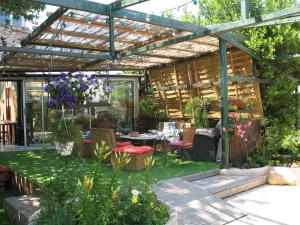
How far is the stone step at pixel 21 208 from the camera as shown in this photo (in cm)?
519

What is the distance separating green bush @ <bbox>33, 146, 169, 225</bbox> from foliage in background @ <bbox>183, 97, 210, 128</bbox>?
291 inches

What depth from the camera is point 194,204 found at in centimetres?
594

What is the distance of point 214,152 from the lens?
30.1 feet

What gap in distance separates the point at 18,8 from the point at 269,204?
6.03 m

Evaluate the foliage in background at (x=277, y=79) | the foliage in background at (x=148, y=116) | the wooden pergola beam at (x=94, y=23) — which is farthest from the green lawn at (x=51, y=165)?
the wooden pergola beam at (x=94, y=23)

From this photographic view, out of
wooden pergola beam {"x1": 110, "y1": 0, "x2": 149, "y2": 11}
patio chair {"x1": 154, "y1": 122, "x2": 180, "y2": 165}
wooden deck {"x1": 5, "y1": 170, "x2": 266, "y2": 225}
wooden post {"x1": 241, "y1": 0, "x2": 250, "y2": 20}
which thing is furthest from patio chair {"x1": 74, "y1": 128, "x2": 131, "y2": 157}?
wooden post {"x1": 241, "y1": 0, "x2": 250, "y2": 20}

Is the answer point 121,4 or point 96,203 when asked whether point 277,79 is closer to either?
point 121,4

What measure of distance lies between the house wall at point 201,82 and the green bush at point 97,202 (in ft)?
23.4

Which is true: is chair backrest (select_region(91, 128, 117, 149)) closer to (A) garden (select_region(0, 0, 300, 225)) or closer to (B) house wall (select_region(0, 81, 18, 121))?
(A) garden (select_region(0, 0, 300, 225))

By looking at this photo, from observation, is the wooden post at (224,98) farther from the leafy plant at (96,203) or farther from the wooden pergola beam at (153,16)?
the leafy plant at (96,203)

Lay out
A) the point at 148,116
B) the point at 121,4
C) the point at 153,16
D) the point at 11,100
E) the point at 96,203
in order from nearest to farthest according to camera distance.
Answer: the point at 96,203
the point at 121,4
the point at 153,16
the point at 148,116
the point at 11,100

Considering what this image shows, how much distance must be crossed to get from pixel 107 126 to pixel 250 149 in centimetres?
588

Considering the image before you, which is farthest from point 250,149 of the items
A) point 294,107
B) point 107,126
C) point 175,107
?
point 107,126

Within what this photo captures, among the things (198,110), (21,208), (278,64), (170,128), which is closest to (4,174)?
(21,208)
